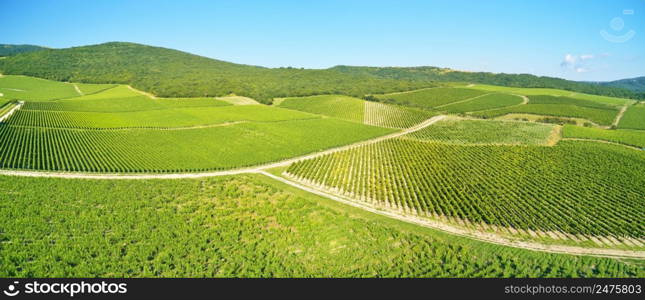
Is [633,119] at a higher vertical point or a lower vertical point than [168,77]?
lower

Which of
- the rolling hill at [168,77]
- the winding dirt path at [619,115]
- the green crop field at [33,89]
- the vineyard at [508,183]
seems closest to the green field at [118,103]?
the rolling hill at [168,77]

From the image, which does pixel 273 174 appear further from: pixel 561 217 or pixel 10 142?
pixel 10 142

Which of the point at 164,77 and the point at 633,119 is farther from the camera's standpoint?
the point at 164,77

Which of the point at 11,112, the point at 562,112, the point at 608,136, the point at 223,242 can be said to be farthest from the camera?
the point at 562,112

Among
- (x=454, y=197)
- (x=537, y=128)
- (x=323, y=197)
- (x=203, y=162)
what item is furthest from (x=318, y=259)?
(x=537, y=128)

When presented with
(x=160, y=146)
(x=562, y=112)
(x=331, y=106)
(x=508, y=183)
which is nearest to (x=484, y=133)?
(x=508, y=183)

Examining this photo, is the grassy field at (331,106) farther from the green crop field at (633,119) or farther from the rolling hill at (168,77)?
the green crop field at (633,119)

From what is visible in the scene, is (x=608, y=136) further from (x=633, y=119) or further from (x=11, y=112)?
(x=11, y=112)

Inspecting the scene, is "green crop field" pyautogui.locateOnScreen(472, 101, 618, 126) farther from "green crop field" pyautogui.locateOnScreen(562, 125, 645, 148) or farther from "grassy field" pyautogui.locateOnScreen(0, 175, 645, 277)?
"grassy field" pyautogui.locateOnScreen(0, 175, 645, 277)
